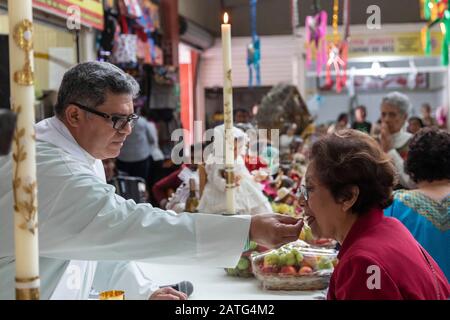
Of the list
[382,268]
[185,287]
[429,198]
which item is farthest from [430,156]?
[382,268]

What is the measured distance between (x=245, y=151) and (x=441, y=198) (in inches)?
35.1

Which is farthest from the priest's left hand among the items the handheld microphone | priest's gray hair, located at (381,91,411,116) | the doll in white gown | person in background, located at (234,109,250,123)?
person in background, located at (234,109,250,123)

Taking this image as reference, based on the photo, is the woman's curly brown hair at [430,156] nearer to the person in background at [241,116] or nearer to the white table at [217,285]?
the white table at [217,285]

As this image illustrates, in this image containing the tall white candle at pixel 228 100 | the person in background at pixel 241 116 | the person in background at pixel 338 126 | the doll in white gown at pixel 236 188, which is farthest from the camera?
the person in background at pixel 241 116

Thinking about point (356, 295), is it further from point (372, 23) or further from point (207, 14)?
point (207, 14)

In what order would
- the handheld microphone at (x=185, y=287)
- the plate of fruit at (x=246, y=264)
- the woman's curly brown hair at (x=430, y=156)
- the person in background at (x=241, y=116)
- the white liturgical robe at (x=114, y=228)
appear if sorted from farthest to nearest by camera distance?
the person in background at (x=241, y=116) < the woman's curly brown hair at (x=430, y=156) < the plate of fruit at (x=246, y=264) < the handheld microphone at (x=185, y=287) < the white liturgical robe at (x=114, y=228)

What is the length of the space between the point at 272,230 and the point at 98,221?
35 cm

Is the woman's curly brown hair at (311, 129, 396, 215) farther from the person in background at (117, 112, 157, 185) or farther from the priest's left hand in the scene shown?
the person in background at (117, 112, 157, 185)

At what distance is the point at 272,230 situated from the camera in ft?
4.46

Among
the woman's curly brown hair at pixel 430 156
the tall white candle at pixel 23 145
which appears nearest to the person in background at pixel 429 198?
the woman's curly brown hair at pixel 430 156

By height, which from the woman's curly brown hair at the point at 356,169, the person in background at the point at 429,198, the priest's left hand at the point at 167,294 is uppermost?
the woman's curly brown hair at the point at 356,169

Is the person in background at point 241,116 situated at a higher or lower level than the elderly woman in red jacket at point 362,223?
higher

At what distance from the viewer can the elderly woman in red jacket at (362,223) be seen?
4.45 ft
